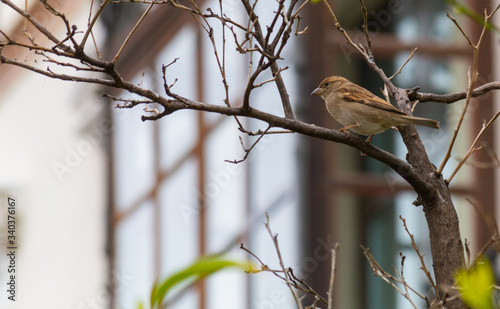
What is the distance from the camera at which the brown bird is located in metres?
3.06

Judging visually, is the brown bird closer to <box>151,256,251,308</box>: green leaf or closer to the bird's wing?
the bird's wing

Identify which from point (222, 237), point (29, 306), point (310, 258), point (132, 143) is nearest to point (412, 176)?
point (310, 258)

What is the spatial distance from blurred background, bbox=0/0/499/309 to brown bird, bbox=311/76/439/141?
7.93 ft

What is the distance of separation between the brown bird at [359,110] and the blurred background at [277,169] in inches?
95.2

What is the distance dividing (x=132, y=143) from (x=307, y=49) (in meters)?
4.91

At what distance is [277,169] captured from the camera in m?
8.16

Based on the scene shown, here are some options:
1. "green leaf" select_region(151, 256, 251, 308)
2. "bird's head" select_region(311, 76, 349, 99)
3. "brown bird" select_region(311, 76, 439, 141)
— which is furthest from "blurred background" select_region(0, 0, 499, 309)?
"green leaf" select_region(151, 256, 251, 308)

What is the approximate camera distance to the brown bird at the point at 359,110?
121 inches

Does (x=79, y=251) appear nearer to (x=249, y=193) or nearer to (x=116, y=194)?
(x=116, y=194)

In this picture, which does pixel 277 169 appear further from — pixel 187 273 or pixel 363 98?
pixel 187 273

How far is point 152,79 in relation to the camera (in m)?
10.3

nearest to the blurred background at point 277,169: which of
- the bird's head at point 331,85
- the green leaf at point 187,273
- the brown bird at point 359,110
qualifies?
the bird's head at point 331,85

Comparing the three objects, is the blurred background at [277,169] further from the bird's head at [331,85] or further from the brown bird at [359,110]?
the brown bird at [359,110]

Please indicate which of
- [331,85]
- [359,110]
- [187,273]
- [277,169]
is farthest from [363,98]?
[277,169]
